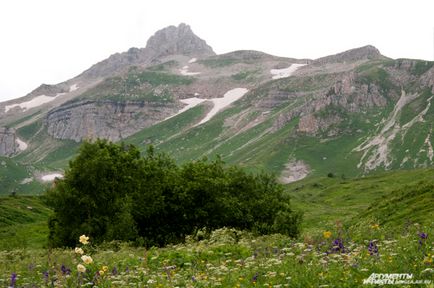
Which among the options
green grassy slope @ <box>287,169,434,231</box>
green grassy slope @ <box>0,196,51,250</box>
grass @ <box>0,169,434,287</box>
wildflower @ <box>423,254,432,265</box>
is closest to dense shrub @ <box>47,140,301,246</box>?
green grassy slope @ <box>287,169,434,231</box>

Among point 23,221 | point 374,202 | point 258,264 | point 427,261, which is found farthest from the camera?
point 23,221

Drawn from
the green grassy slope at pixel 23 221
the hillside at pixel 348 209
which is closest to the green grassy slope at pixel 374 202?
the hillside at pixel 348 209

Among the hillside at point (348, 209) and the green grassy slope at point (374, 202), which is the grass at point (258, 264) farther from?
the green grassy slope at point (374, 202)

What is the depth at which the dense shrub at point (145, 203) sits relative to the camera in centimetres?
4528

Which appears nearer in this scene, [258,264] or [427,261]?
[427,261]

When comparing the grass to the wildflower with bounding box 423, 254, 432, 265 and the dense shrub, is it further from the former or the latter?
the dense shrub

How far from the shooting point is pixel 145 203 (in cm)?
4666

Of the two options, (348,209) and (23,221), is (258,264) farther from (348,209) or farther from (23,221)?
(348,209)

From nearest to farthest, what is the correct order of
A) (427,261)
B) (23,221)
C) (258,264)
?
1. (427,261)
2. (258,264)
3. (23,221)

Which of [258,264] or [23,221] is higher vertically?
[258,264]

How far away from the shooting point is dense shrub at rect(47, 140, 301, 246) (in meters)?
45.3

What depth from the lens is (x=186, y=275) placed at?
13648mm

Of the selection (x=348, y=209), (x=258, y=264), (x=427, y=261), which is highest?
(x=427, y=261)

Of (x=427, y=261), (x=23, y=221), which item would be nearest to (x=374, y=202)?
(x=427, y=261)
